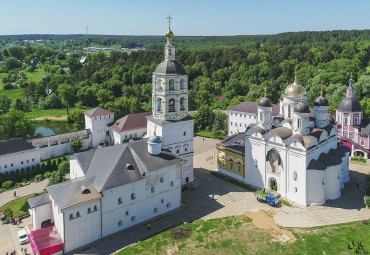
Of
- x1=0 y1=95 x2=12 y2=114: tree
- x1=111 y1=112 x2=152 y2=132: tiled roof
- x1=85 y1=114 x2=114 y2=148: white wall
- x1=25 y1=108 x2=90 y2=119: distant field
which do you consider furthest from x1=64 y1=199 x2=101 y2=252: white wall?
x1=0 y1=95 x2=12 y2=114: tree

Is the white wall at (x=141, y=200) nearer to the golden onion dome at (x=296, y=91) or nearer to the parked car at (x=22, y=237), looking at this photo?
the parked car at (x=22, y=237)

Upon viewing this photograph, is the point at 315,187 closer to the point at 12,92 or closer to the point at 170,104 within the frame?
the point at 170,104

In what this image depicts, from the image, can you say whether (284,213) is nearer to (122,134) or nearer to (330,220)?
(330,220)

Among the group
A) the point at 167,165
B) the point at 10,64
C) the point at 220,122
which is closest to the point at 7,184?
the point at 167,165

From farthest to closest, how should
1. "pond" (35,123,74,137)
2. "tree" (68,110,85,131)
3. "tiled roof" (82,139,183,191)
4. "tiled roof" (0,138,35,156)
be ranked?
"pond" (35,123,74,137) → "tree" (68,110,85,131) → "tiled roof" (0,138,35,156) → "tiled roof" (82,139,183,191)

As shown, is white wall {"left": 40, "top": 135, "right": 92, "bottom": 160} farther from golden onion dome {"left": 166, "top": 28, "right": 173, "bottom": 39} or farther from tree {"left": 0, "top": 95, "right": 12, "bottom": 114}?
tree {"left": 0, "top": 95, "right": 12, "bottom": 114}

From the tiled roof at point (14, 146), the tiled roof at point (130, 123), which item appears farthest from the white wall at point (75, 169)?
the tiled roof at point (130, 123)

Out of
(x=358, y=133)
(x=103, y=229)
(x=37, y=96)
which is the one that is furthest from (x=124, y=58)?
(x=103, y=229)
